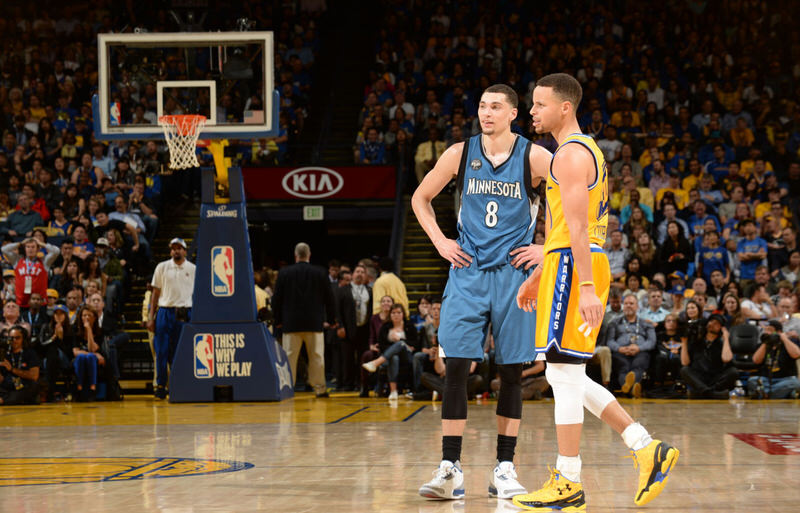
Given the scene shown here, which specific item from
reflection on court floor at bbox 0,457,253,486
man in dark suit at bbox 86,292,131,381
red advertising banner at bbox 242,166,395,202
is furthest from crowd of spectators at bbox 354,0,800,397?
reflection on court floor at bbox 0,457,253,486

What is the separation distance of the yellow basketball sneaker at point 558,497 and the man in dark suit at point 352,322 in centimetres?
931

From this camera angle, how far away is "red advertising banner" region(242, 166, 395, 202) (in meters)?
18.3

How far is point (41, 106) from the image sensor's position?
20.7 metres

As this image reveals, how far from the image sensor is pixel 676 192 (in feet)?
54.6

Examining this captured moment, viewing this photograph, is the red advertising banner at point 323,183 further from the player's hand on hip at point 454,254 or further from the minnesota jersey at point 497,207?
the player's hand on hip at point 454,254

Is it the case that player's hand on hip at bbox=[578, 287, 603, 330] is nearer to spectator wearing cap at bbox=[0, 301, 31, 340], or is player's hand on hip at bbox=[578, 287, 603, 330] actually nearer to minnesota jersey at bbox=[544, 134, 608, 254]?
minnesota jersey at bbox=[544, 134, 608, 254]

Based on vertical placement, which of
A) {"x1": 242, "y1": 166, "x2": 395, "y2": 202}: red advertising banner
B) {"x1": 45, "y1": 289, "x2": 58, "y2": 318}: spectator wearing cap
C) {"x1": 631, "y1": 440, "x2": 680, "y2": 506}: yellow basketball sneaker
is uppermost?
{"x1": 242, "y1": 166, "x2": 395, "y2": 202}: red advertising banner

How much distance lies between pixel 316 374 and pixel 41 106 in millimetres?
11004

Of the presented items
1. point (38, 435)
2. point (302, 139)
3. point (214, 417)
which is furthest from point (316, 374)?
point (302, 139)

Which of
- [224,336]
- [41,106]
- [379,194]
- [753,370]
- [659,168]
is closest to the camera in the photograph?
[224,336]

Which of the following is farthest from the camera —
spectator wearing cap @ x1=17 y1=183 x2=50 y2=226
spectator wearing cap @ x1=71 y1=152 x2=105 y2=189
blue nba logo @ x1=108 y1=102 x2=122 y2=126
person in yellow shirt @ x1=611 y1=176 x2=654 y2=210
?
spectator wearing cap @ x1=71 y1=152 x2=105 y2=189

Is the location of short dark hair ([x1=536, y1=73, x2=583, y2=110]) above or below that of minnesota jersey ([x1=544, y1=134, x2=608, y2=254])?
above

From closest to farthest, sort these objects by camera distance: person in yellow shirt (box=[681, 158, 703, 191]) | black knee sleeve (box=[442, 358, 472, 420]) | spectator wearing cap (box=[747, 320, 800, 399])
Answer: black knee sleeve (box=[442, 358, 472, 420]) < spectator wearing cap (box=[747, 320, 800, 399]) < person in yellow shirt (box=[681, 158, 703, 191])

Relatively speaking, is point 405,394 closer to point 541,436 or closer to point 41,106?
point 541,436
